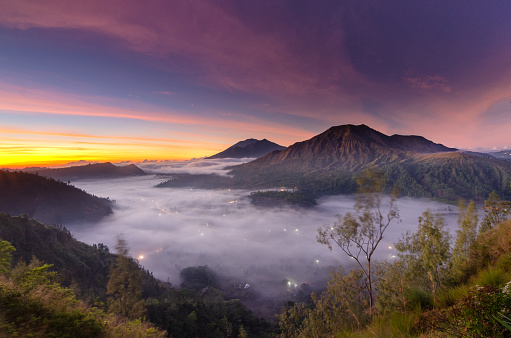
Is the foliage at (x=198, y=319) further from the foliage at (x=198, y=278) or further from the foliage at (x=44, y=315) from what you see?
the foliage at (x=44, y=315)

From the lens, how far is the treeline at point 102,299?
335 inches

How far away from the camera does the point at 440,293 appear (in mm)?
7871

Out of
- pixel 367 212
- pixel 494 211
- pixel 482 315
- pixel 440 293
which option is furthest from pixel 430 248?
pixel 482 315

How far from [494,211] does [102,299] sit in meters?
109

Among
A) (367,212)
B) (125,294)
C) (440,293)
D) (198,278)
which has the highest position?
(367,212)

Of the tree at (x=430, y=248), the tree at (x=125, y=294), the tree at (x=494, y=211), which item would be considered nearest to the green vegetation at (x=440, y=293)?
the tree at (x=430, y=248)

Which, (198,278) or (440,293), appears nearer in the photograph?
(440,293)

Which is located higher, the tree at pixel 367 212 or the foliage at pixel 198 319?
the tree at pixel 367 212

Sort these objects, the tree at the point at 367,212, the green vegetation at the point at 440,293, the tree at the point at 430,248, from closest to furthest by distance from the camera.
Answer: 1. the green vegetation at the point at 440,293
2. the tree at the point at 430,248
3. the tree at the point at 367,212

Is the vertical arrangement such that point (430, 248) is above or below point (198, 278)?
above

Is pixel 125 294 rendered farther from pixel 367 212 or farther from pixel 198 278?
pixel 198 278

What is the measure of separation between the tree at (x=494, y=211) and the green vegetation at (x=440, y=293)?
3.48ft

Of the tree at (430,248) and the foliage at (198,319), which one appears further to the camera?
the foliage at (198,319)

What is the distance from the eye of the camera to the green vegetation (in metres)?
4.07
